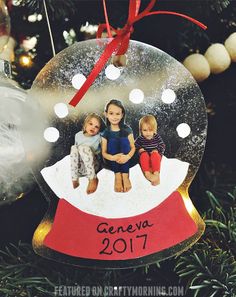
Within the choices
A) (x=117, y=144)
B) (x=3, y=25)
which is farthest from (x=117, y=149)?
(x=3, y=25)

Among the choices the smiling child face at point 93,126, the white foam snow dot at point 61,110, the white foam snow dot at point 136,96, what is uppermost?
the white foam snow dot at point 136,96

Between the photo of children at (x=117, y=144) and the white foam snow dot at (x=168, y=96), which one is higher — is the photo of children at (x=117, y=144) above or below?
below

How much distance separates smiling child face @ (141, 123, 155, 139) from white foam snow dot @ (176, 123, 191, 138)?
0.02m

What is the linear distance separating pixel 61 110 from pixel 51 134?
0.08 feet

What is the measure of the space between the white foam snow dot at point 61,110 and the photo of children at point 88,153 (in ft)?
0.06

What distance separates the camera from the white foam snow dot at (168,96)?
1.52 feet

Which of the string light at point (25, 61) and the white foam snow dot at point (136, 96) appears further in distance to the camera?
the string light at point (25, 61)

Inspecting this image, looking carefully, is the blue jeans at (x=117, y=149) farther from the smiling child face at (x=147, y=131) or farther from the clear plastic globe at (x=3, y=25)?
the clear plastic globe at (x=3, y=25)

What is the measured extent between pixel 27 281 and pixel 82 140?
0.16m

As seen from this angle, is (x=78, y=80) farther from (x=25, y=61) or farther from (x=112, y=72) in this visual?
(x=25, y=61)

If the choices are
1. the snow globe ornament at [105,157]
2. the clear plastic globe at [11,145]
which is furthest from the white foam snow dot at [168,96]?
the clear plastic globe at [11,145]

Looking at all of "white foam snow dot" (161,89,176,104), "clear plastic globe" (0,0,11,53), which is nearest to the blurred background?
"clear plastic globe" (0,0,11,53)

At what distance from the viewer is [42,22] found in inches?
25.1

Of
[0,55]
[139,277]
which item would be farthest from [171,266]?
[0,55]
